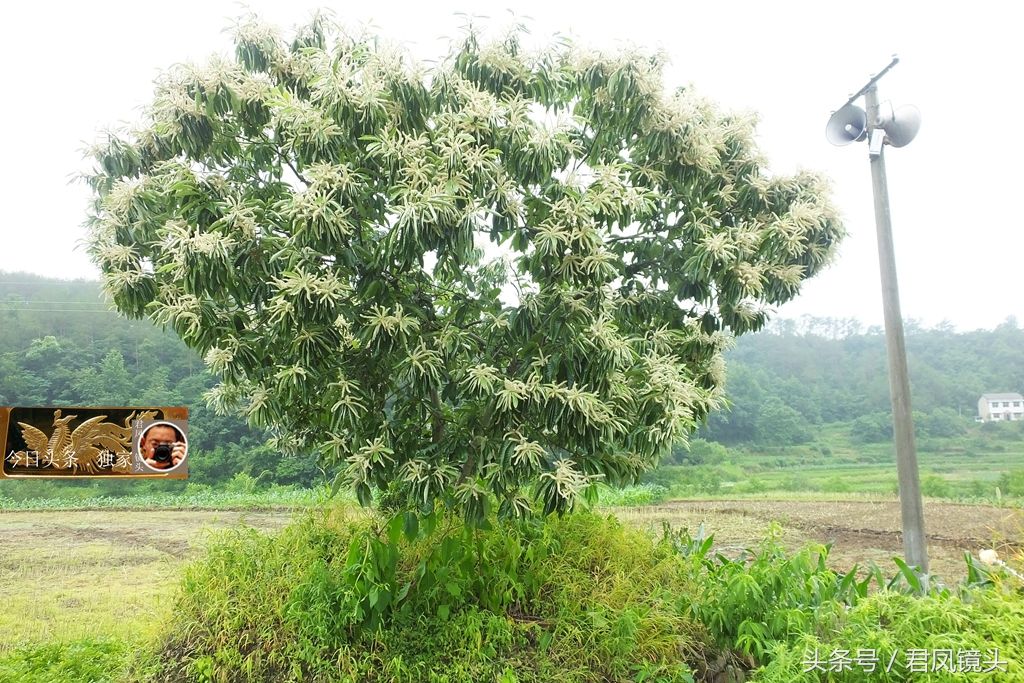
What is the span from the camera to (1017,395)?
3.51 metres

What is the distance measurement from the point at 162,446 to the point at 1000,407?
169 inches

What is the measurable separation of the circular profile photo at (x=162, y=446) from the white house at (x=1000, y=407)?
13.4ft

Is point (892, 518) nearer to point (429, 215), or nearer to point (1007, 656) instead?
point (1007, 656)

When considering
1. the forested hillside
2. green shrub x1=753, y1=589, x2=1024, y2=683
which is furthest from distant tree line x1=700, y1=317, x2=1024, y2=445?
the forested hillside

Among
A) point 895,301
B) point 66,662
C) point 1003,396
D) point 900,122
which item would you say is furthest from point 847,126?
point 66,662

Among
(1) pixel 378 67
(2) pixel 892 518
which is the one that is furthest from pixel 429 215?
(2) pixel 892 518

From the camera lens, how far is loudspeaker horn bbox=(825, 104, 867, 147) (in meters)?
2.96

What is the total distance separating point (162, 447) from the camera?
332 cm

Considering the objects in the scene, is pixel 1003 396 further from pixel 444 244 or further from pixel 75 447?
pixel 75 447

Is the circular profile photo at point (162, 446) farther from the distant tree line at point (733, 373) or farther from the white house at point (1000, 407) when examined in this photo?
the white house at point (1000, 407)

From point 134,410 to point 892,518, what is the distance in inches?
152

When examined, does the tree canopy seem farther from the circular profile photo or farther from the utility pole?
the circular profile photo

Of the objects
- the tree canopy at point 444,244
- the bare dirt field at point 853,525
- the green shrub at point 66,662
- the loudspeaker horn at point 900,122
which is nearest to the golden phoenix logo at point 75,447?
the green shrub at point 66,662

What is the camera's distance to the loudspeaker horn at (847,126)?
9.71ft
